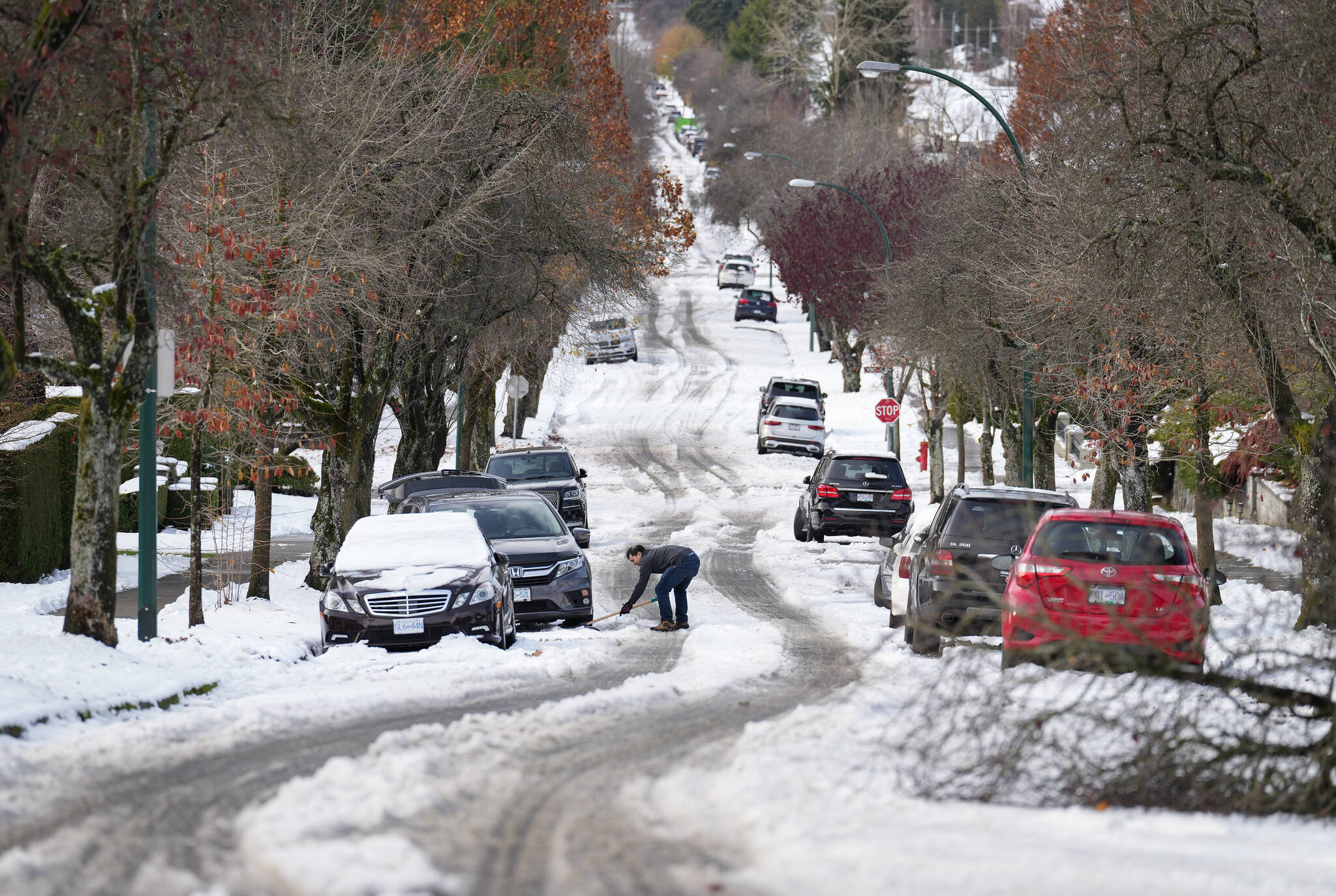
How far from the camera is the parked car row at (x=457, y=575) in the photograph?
14188mm

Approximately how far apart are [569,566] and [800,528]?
1183 centimetres

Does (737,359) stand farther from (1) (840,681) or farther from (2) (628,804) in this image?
(2) (628,804)

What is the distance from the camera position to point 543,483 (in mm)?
27578

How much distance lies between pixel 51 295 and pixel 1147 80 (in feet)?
34.2

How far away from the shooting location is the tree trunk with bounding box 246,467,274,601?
18188mm

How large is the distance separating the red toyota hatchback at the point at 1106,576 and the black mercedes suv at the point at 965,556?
1566mm

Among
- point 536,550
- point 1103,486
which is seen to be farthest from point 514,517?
point 1103,486

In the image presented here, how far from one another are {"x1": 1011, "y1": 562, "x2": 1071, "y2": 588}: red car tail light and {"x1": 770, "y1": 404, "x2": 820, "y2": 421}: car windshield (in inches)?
1288

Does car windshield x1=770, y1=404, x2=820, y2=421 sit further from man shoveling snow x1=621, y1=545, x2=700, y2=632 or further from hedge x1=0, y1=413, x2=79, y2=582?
man shoveling snow x1=621, y1=545, x2=700, y2=632

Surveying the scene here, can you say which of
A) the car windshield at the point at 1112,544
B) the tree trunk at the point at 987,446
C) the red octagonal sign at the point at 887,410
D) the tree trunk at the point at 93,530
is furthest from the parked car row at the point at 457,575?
the red octagonal sign at the point at 887,410

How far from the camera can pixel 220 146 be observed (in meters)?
17.8

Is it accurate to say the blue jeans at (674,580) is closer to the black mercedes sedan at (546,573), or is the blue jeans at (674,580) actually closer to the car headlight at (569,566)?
the black mercedes sedan at (546,573)

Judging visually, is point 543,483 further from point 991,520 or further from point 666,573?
point 991,520

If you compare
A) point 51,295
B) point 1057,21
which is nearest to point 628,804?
point 51,295
